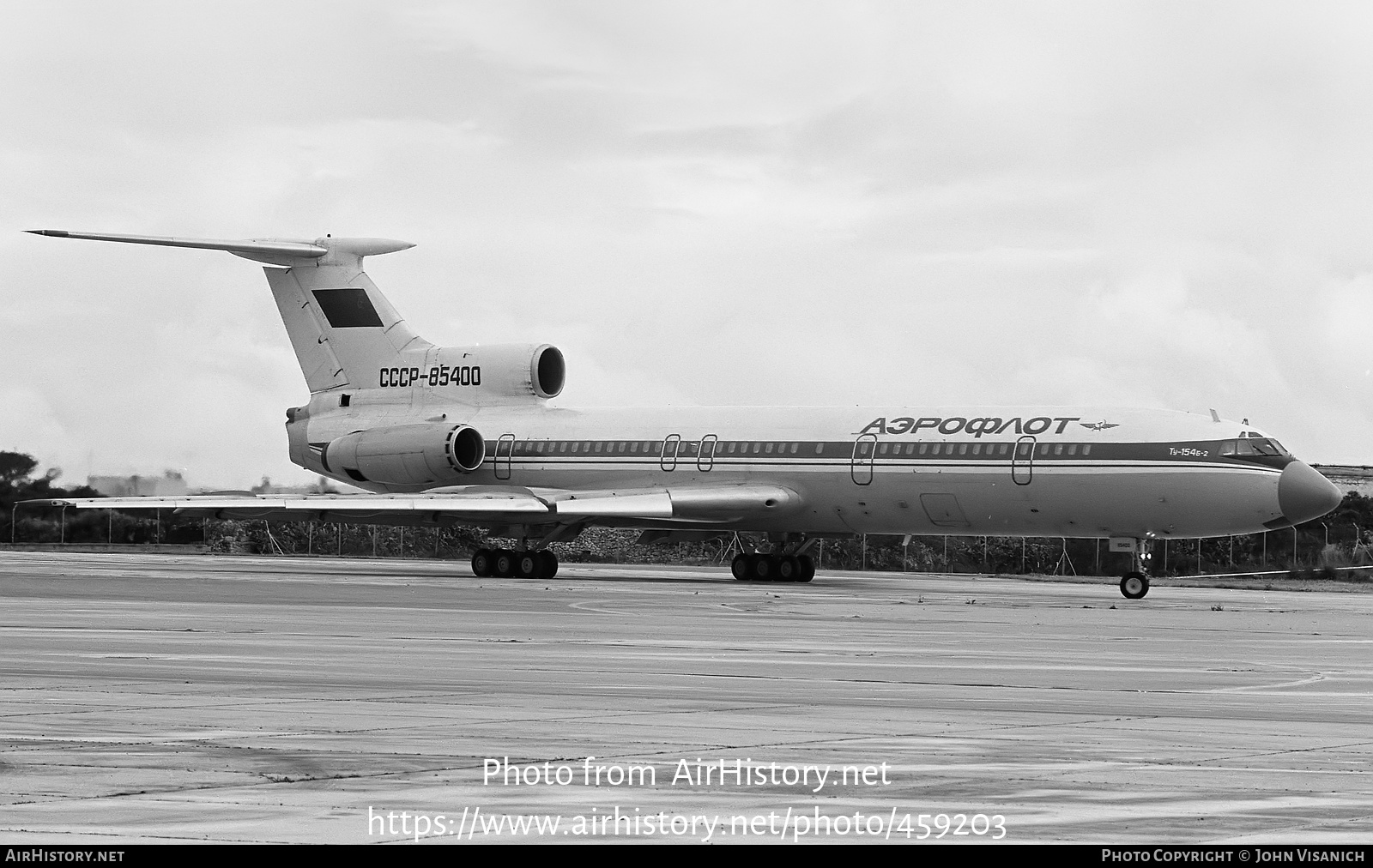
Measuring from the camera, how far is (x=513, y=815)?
8062mm

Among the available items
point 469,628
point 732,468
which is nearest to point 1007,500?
point 732,468

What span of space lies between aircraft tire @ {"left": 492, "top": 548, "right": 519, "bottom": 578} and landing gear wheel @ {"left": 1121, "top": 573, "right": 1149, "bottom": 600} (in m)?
14.2

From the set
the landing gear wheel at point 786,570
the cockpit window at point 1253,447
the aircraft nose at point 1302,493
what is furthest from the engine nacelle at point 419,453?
the aircraft nose at point 1302,493

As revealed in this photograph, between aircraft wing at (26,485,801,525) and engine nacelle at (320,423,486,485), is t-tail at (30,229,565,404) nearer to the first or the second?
engine nacelle at (320,423,486,485)

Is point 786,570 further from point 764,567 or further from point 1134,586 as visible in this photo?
point 1134,586

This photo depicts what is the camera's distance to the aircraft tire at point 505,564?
42875mm

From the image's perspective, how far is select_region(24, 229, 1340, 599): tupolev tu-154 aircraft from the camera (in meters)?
36.9

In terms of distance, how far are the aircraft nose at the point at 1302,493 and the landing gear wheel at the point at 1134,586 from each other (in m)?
3.25

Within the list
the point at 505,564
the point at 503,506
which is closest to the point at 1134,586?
the point at 503,506

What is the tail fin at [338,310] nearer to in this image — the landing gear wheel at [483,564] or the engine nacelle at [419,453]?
the engine nacelle at [419,453]

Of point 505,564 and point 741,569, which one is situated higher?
point 505,564

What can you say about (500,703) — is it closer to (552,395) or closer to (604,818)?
(604,818)

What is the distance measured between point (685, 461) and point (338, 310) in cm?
1141

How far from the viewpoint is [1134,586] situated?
115ft
